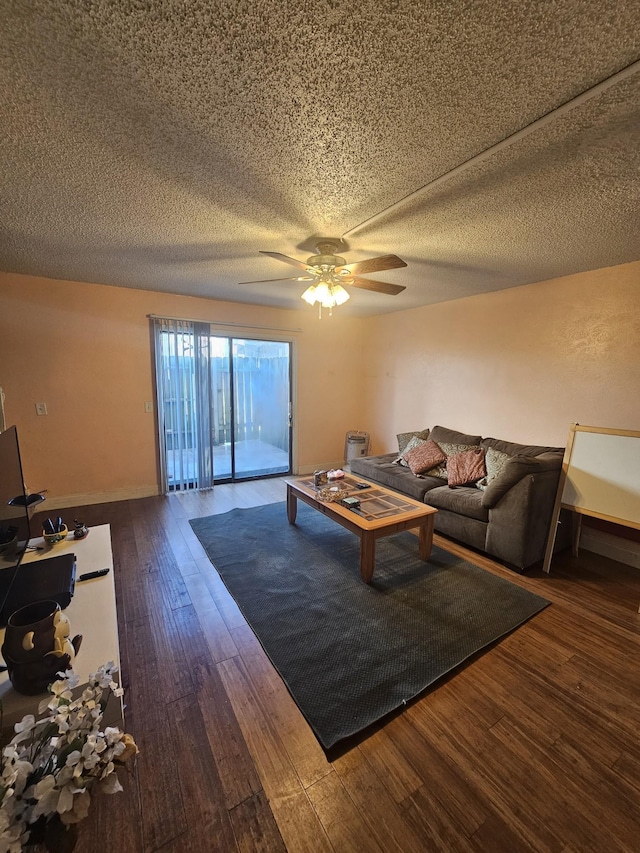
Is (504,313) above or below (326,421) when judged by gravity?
above

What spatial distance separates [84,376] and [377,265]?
3.46 m

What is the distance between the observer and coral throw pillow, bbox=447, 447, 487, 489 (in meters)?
3.43

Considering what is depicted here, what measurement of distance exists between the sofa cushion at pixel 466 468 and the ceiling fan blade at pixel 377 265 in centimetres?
220

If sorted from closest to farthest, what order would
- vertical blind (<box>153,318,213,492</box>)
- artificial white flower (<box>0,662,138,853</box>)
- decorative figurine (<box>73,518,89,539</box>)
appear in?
artificial white flower (<box>0,662,138,853</box>) < decorative figurine (<box>73,518,89,539</box>) < vertical blind (<box>153,318,213,492</box>)

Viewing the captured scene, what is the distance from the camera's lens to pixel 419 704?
162 centimetres

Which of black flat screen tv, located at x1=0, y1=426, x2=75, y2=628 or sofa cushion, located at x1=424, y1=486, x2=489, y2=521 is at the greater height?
black flat screen tv, located at x1=0, y1=426, x2=75, y2=628

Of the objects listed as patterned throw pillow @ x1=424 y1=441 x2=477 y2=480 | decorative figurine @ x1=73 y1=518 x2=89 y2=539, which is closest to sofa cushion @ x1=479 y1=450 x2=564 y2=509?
patterned throw pillow @ x1=424 y1=441 x2=477 y2=480

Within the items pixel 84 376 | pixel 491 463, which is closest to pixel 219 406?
pixel 84 376

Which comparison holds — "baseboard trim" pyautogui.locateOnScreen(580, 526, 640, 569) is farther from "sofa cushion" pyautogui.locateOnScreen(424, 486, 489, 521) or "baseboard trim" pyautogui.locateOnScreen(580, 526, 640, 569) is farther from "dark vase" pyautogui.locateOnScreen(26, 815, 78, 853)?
"dark vase" pyautogui.locateOnScreen(26, 815, 78, 853)

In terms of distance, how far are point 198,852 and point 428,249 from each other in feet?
10.9

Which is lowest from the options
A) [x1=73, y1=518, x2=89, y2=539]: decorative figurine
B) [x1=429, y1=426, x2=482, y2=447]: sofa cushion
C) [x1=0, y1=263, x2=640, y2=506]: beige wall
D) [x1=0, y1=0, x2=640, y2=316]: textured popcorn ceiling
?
[x1=73, y1=518, x2=89, y2=539]: decorative figurine

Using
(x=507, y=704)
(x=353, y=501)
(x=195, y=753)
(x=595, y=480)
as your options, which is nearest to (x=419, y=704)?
(x=507, y=704)

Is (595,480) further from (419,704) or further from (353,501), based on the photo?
(419,704)

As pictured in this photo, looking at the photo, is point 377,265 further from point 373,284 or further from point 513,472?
Answer: point 513,472
